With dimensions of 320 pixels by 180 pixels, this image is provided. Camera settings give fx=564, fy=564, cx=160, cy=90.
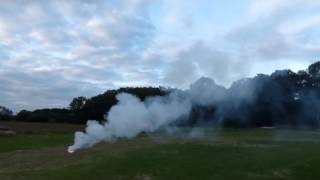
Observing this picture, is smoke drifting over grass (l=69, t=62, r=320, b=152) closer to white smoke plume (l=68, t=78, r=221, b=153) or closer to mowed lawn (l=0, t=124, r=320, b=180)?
white smoke plume (l=68, t=78, r=221, b=153)

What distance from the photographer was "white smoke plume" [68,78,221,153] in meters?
41.5

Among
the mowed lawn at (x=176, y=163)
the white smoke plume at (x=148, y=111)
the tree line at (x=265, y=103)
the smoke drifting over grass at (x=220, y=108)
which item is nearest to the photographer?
the mowed lawn at (x=176, y=163)

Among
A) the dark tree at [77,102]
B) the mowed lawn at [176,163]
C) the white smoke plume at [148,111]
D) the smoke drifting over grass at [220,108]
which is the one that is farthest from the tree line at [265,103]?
the dark tree at [77,102]

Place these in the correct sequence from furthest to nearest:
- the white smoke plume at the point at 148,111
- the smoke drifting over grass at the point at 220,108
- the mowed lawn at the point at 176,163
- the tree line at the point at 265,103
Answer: the tree line at the point at 265,103, the smoke drifting over grass at the point at 220,108, the white smoke plume at the point at 148,111, the mowed lawn at the point at 176,163

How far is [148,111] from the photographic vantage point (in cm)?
4216

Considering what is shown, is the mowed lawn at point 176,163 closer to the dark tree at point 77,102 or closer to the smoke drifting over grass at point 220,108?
the smoke drifting over grass at point 220,108

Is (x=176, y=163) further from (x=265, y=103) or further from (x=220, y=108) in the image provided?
(x=265, y=103)

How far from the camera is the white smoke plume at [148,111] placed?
41.5 metres

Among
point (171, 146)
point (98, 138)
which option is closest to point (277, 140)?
point (171, 146)

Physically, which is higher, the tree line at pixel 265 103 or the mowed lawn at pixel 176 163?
the tree line at pixel 265 103

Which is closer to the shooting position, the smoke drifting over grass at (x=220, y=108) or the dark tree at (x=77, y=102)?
the smoke drifting over grass at (x=220, y=108)

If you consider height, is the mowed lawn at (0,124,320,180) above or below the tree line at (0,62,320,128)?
below

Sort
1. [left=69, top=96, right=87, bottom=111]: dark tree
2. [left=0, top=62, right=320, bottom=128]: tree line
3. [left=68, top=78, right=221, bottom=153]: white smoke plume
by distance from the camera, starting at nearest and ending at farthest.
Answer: [left=68, top=78, right=221, bottom=153]: white smoke plume < [left=0, top=62, right=320, bottom=128]: tree line < [left=69, top=96, right=87, bottom=111]: dark tree

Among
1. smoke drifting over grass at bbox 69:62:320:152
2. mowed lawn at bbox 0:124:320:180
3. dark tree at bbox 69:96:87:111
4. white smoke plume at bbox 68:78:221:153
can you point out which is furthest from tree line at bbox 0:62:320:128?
dark tree at bbox 69:96:87:111
